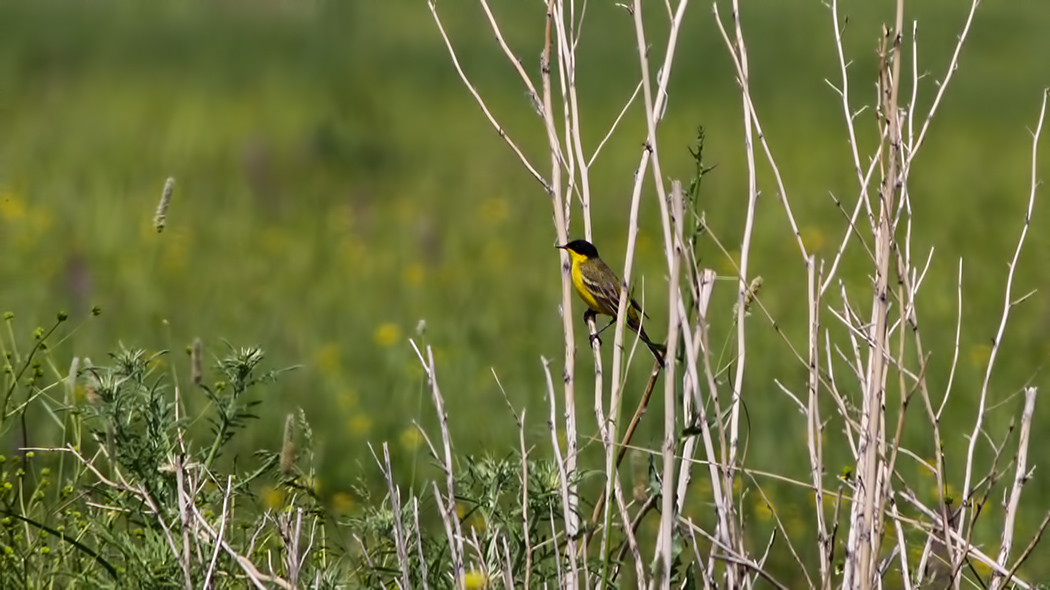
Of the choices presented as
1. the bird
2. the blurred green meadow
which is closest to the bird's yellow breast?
the bird

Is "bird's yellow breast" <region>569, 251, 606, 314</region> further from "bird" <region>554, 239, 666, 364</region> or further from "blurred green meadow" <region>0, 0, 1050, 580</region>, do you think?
"blurred green meadow" <region>0, 0, 1050, 580</region>

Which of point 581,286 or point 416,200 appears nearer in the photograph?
point 581,286

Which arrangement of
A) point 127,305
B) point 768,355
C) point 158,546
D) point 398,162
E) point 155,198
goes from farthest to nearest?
point 398,162 → point 155,198 → point 127,305 → point 768,355 → point 158,546

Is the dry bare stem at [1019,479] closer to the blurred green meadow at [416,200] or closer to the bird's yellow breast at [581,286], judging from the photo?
the blurred green meadow at [416,200]

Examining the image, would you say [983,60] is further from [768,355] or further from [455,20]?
[768,355]

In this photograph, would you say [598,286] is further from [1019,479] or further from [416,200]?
[416,200]

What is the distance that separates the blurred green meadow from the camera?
640 centimetres

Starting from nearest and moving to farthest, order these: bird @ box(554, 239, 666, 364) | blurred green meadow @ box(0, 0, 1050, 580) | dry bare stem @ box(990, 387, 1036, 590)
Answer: dry bare stem @ box(990, 387, 1036, 590) → bird @ box(554, 239, 666, 364) → blurred green meadow @ box(0, 0, 1050, 580)

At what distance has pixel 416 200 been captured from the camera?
10.4m

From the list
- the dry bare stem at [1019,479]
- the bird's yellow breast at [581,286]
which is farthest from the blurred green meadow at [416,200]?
the bird's yellow breast at [581,286]

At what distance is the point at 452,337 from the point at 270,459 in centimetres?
429

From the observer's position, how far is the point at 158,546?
9.27ft

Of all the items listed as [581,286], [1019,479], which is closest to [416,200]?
[581,286]

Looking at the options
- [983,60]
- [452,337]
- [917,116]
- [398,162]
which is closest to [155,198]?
[398,162]
